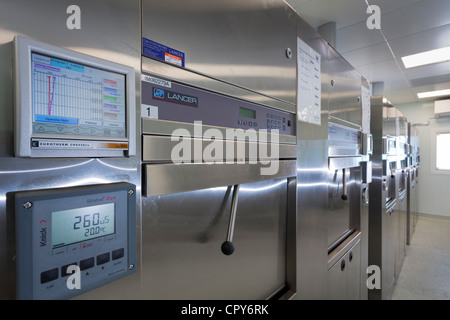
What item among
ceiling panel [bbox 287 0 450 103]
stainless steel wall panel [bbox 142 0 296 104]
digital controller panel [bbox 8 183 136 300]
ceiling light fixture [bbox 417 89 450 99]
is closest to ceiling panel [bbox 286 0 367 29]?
ceiling panel [bbox 287 0 450 103]

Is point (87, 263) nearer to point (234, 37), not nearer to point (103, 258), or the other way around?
point (103, 258)

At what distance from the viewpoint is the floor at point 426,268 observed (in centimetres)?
285

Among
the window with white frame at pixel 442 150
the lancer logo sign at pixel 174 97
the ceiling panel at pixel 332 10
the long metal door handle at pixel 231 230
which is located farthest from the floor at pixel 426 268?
the lancer logo sign at pixel 174 97

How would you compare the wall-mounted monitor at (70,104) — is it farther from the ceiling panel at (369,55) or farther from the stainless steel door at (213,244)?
the ceiling panel at (369,55)

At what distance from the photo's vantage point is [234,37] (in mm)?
759

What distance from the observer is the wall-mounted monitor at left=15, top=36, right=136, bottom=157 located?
14.1 inches

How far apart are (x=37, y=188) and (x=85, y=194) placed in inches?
2.7

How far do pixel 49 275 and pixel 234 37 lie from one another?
737 millimetres

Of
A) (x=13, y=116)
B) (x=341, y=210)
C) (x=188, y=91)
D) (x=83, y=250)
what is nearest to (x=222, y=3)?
(x=188, y=91)

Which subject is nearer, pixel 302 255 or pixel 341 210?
pixel 302 255

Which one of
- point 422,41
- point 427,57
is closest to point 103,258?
point 422,41

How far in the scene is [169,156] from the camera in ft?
1.90

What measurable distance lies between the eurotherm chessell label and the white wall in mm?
7074

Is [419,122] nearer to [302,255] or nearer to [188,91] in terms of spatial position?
[302,255]
